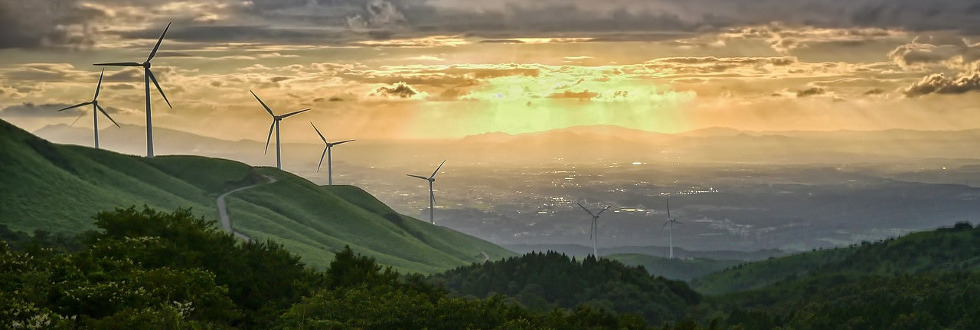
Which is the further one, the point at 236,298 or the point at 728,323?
the point at 728,323

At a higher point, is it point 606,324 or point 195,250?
point 195,250

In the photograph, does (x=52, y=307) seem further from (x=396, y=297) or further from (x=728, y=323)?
(x=728, y=323)

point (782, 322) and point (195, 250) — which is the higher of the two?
point (195, 250)

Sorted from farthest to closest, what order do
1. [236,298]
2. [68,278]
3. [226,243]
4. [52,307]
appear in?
[226,243]
[236,298]
[68,278]
[52,307]

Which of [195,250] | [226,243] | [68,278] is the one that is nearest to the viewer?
[68,278]

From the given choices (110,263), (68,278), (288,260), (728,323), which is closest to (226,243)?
(288,260)

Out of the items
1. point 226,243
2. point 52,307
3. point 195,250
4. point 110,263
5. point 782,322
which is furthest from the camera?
point 782,322

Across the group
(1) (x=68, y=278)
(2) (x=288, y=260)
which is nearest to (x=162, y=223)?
(2) (x=288, y=260)

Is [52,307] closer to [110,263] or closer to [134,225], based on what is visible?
[110,263]

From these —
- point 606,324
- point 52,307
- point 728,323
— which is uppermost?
point 52,307
